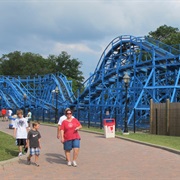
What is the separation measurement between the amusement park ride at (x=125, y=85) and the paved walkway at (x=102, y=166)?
971cm

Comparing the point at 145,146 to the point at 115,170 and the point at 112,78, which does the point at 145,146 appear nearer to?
the point at 115,170

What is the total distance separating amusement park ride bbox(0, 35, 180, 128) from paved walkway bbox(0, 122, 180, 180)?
31.8ft

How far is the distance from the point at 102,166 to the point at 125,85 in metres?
13.1

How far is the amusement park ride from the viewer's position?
29078 mm

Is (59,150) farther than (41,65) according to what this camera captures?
No

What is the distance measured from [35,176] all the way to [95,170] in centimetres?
171

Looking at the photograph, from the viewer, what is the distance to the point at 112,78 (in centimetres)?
3681

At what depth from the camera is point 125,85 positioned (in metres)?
23.1

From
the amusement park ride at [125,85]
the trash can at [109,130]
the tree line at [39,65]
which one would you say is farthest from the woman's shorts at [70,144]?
the tree line at [39,65]

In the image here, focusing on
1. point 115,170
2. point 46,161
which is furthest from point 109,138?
point 115,170

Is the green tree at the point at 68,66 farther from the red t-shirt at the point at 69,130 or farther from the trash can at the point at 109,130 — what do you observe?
the red t-shirt at the point at 69,130

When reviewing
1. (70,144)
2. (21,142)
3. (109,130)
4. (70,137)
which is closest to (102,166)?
(70,144)

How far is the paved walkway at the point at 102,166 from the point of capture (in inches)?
355

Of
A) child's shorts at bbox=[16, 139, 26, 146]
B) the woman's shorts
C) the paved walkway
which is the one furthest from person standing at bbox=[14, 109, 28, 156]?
the woman's shorts
